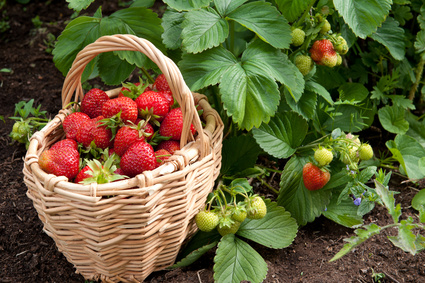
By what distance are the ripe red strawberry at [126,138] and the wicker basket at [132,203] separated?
156 mm

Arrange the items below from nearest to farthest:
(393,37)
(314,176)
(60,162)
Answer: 1. (60,162)
2. (314,176)
3. (393,37)

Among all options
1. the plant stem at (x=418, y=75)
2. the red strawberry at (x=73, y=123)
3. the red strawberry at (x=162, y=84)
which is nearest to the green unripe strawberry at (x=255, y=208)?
the red strawberry at (x=162, y=84)

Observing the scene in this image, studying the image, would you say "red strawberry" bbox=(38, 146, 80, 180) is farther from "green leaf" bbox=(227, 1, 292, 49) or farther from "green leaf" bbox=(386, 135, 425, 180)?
"green leaf" bbox=(386, 135, 425, 180)

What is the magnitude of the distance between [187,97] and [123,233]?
467 millimetres

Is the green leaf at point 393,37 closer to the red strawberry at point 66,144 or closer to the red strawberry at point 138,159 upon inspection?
the red strawberry at point 138,159

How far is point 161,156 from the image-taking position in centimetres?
138

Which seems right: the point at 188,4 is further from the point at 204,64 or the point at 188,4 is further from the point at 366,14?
the point at 366,14

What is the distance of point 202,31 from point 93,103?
19.8 inches

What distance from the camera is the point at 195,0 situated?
1455 millimetres

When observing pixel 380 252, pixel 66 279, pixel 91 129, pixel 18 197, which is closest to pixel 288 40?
pixel 91 129

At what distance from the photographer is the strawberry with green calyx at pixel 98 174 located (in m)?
1.25

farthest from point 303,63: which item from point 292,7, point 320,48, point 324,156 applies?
point 324,156

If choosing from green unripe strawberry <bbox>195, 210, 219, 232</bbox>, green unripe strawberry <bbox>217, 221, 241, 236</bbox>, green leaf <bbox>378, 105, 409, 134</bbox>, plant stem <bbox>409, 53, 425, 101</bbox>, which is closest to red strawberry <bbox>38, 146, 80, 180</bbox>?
green unripe strawberry <bbox>195, 210, 219, 232</bbox>

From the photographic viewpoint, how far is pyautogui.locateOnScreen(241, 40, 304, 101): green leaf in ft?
4.95
